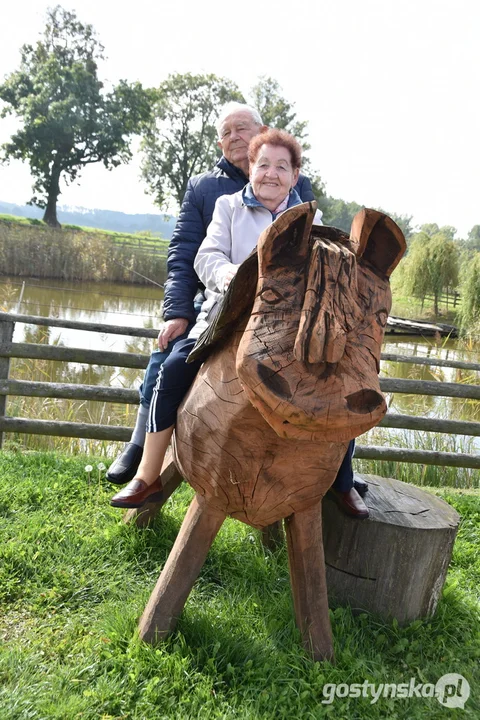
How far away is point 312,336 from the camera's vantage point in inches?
62.5

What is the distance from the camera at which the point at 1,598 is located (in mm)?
2777

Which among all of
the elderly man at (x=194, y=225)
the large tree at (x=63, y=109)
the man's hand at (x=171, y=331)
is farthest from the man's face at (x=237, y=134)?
the large tree at (x=63, y=109)

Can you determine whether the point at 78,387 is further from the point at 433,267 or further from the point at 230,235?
the point at 433,267

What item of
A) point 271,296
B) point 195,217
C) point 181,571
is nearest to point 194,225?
point 195,217

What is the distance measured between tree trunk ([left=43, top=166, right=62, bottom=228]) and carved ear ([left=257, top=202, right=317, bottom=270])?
3676 centimetres

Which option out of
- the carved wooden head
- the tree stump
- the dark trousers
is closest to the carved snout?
the carved wooden head

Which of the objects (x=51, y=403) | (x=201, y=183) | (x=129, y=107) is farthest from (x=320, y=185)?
(x=201, y=183)

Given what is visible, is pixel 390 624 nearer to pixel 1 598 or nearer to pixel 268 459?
pixel 268 459

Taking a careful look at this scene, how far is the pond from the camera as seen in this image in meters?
6.36

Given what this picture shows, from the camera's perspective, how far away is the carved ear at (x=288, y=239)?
1.69m

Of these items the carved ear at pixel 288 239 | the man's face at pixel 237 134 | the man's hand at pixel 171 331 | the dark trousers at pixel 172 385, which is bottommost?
the dark trousers at pixel 172 385

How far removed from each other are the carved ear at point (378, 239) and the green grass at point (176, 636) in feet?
5.59

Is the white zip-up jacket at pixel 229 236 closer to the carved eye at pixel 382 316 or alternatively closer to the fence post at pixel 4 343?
the carved eye at pixel 382 316

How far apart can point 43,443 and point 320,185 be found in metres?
36.9
